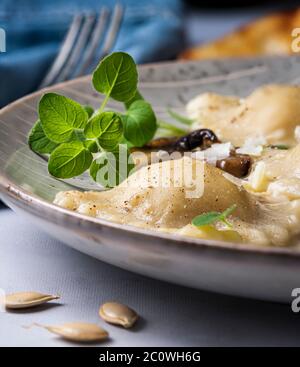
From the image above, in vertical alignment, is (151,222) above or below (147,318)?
above

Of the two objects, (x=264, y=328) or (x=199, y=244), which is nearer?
(x=199, y=244)

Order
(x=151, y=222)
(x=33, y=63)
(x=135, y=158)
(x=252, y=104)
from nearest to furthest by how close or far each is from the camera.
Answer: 1. (x=151, y=222)
2. (x=135, y=158)
3. (x=252, y=104)
4. (x=33, y=63)

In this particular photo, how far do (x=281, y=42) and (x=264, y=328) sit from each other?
3.50 metres

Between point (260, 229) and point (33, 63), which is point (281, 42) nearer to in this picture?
point (33, 63)

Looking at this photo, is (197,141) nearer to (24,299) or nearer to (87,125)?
(87,125)

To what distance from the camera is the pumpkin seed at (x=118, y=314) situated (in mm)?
2004

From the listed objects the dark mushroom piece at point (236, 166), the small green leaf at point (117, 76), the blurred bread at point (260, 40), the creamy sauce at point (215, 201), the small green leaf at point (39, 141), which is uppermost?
the blurred bread at point (260, 40)

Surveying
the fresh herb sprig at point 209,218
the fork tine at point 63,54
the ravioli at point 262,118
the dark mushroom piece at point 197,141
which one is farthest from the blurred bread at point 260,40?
the fresh herb sprig at point 209,218

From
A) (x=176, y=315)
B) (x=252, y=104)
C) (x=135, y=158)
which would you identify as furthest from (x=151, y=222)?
(x=252, y=104)

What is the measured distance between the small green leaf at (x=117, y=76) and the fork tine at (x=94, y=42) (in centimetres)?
165

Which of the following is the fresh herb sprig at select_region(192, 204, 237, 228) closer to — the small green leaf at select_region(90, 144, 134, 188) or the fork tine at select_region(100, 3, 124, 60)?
the small green leaf at select_region(90, 144, 134, 188)

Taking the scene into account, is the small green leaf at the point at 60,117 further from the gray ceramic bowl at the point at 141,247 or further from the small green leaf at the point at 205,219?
the small green leaf at the point at 205,219

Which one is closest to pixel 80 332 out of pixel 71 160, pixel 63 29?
pixel 71 160

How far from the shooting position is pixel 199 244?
5.79 ft
